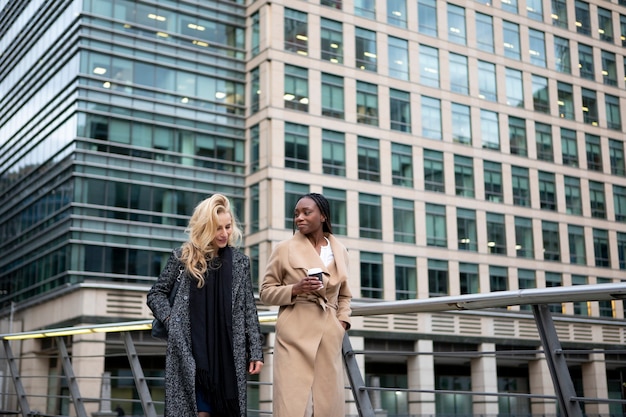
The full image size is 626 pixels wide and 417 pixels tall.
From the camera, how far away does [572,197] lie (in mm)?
48031

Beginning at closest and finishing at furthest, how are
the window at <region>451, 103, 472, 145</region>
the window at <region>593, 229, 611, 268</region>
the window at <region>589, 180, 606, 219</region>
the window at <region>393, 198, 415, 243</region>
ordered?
1. the window at <region>393, 198, 415, 243</region>
2. the window at <region>451, 103, 472, 145</region>
3. the window at <region>593, 229, 611, 268</region>
4. the window at <region>589, 180, 606, 219</region>

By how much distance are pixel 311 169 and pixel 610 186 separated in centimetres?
2036

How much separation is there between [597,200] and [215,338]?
4745cm

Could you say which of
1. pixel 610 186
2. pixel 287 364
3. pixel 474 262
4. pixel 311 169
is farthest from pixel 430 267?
pixel 287 364

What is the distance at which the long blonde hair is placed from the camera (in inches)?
195

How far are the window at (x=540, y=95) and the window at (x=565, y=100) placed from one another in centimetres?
91

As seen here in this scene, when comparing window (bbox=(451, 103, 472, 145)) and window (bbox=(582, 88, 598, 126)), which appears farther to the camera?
window (bbox=(582, 88, 598, 126))

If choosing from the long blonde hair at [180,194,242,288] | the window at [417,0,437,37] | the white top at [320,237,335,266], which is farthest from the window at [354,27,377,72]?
the long blonde hair at [180,194,242,288]

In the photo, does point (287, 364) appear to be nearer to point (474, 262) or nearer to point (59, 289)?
point (59, 289)

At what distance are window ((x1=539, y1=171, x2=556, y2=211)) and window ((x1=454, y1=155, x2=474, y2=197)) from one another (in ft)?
16.3

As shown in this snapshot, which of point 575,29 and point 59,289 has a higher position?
point 575,29

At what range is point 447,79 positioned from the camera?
1766 inches

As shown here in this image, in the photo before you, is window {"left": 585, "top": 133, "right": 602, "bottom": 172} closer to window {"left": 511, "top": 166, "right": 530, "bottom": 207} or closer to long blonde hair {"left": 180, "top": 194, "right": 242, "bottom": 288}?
window {"left": 511, "top": 166, "right": 530, "bottom": 207}

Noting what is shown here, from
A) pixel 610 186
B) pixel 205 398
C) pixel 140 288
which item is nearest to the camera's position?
pixel 205 398
